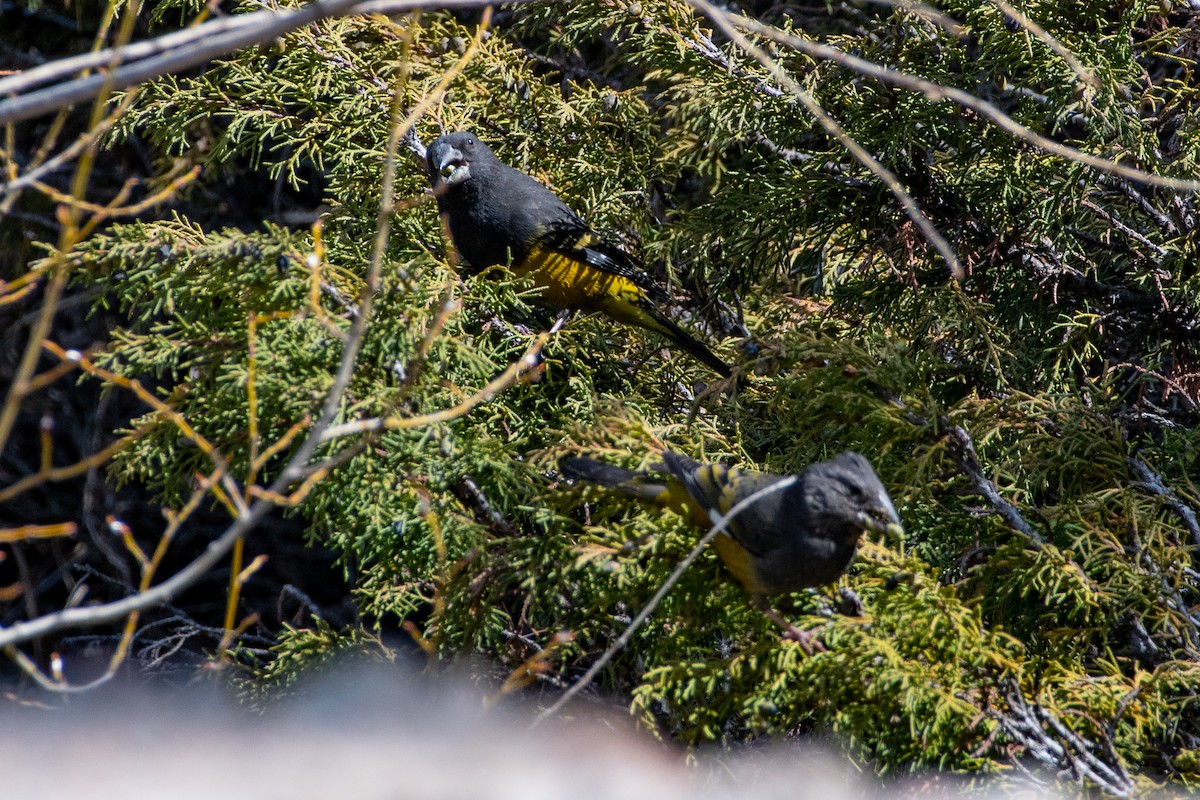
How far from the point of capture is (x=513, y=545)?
2408 millimetres

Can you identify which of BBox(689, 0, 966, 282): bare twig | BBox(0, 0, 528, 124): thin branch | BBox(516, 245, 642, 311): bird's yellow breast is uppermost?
BBox(0, 0, 528, 124): thin branch

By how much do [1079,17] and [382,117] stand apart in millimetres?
2080

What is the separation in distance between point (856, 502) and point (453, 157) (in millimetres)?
1802

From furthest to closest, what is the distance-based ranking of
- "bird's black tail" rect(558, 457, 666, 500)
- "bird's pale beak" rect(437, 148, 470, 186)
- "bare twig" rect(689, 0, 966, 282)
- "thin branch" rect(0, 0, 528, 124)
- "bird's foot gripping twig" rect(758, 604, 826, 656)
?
"bird's pale beak" rect(437, 148, 470, 186), "bird's black tail" rect(558, 457, 666, 500), "bird's foot gripping twig" rect(758, 604, 826, 656), "bare twig" rect(689, 0, 966, 282), "thin branch" rect(0, 0, 528, 124)

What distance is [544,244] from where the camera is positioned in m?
3.71

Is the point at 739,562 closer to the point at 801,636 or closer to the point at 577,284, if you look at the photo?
the point at 801,636

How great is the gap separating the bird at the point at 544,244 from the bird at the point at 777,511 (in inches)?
45.4

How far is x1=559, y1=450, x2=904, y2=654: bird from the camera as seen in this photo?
2.27 meters

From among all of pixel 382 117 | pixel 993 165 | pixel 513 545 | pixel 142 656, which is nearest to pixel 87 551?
pixel 142 656

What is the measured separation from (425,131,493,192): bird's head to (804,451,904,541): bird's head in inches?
64.2

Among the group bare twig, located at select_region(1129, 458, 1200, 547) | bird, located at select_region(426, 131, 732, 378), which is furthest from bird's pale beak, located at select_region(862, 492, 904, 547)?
bird, located at select_region(426, 131, 732, 378)

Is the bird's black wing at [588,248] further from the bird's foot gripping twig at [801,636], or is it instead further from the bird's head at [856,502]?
the bird's foot gripping twig at [801,636]

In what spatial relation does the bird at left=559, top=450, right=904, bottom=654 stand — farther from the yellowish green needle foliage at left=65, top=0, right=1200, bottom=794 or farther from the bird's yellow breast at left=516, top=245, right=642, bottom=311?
the bird's yellow breast at left=516, top=245, right=642, bottom=311

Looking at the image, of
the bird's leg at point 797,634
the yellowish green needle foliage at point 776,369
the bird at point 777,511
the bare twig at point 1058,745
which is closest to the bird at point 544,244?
the yellowish green needle foliage at point 776,369
